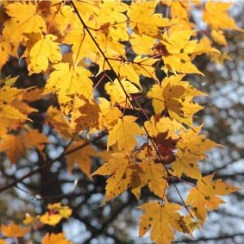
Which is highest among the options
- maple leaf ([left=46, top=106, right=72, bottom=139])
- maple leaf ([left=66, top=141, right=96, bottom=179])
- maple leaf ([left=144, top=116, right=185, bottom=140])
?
maple leaf ([left=144, top=116, right=185, bottom=140])

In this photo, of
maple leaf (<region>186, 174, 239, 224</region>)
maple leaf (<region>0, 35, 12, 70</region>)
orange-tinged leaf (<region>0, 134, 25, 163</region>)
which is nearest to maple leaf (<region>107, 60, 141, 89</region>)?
maple leaf (<region>186, 174, 239, 224</region>)

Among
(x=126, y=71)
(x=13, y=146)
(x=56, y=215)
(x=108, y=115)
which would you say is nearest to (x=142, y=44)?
(x=126, y=71)

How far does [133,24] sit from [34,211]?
278cm

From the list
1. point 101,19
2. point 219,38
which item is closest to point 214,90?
point 219,38

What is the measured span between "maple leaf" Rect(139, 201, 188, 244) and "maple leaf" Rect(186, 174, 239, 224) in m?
0.06

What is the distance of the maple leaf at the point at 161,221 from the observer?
1016mm

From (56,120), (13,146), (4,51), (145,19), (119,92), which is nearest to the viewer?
(145,19)

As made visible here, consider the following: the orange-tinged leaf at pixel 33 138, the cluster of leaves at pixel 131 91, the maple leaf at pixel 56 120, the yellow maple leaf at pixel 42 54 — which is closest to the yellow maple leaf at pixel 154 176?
the cluster of leaves at pixel 131 91

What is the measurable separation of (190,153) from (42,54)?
16.9 inches

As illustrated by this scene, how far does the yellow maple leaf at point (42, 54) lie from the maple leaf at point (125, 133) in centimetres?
22

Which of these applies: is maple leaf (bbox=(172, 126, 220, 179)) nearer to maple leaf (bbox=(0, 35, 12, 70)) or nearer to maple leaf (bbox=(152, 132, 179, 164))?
maple leaf (bbox=(152, 132, 179, 164))

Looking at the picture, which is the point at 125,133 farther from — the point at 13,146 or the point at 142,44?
the point at 13,146

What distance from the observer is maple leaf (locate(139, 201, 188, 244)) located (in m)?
1.02

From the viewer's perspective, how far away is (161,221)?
3.40 feet
